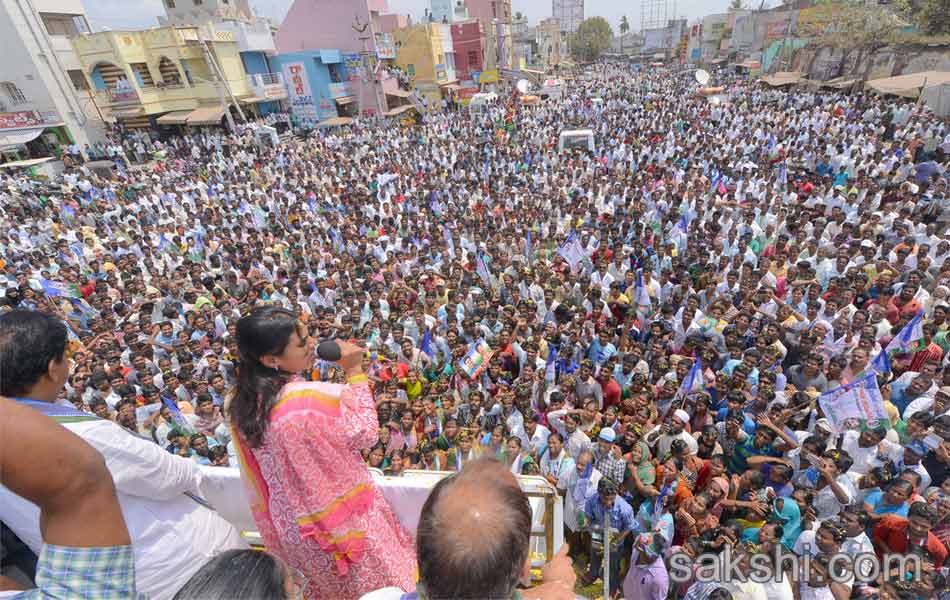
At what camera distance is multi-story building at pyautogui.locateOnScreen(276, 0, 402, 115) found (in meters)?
26.8

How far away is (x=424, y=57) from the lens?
32562 millimetres

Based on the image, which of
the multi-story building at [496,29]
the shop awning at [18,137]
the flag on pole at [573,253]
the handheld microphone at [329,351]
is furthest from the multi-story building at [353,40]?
the handheld microphone at [329,351]

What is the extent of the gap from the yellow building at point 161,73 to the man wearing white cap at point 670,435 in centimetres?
2613

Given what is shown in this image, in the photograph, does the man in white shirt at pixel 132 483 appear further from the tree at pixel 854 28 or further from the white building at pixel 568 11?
the white building at pixel 568 11

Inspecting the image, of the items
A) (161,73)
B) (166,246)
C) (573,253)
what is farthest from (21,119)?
(573,253)

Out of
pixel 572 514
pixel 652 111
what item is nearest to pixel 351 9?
pixel 652 111

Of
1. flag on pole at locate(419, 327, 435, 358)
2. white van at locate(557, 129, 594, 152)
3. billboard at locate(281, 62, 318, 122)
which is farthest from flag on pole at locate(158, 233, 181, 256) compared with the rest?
billboard at locate(281, 62, 318, 122)

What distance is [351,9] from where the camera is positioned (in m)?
28.1

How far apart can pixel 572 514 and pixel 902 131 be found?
1778 centimetres

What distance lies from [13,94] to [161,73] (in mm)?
6696

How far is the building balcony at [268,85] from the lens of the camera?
26.6m

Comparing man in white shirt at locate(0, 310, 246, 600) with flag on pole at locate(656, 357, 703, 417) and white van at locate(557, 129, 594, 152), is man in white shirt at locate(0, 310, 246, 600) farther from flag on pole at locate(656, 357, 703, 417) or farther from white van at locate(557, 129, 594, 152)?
white van at locate(557, 129, 594, 152)

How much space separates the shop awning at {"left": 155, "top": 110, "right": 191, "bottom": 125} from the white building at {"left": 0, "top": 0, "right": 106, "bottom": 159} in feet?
10.2

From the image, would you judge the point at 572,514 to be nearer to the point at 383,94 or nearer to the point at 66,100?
the point at 383,94
